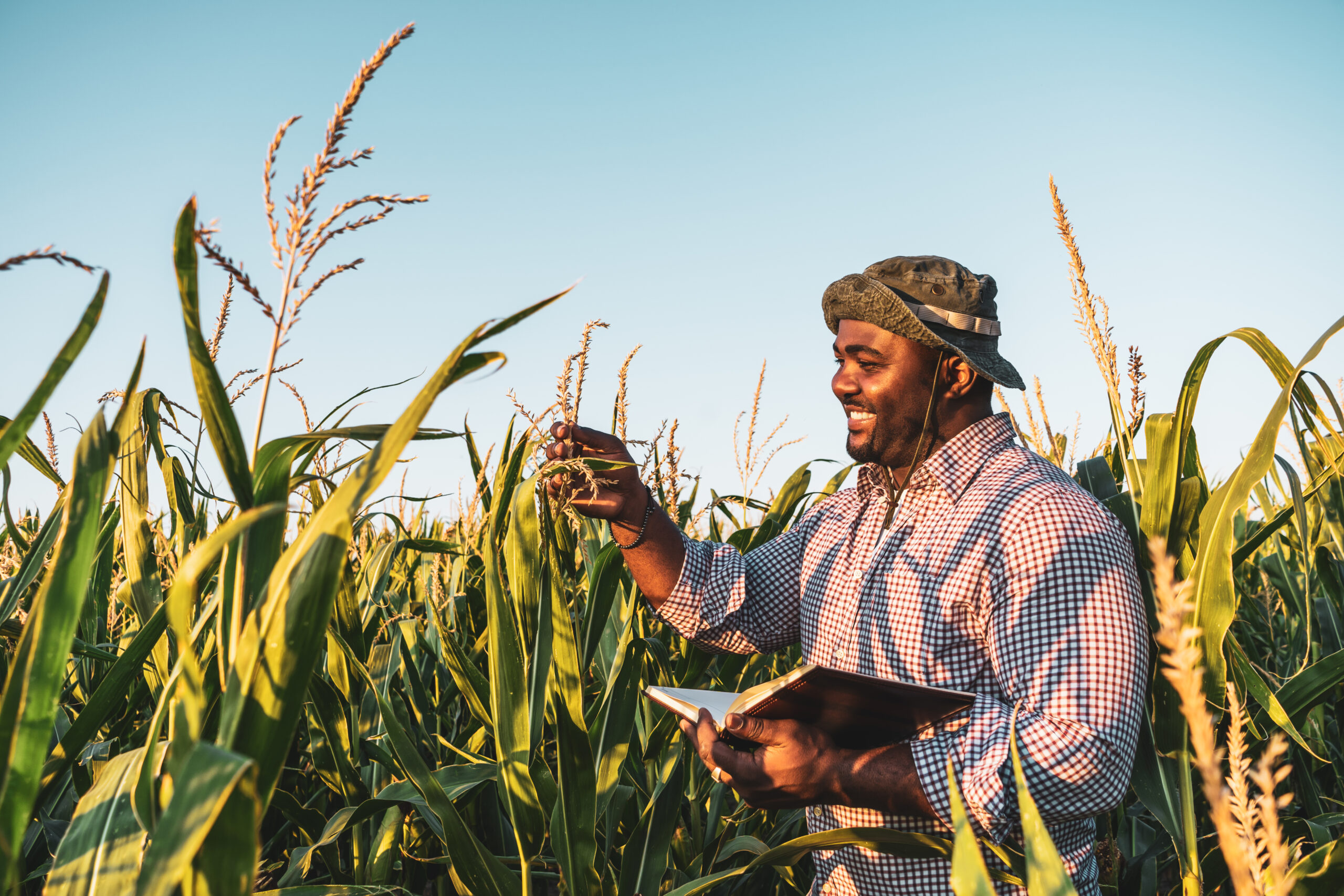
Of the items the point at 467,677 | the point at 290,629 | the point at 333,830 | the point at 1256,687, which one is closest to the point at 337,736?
the point at 333,830

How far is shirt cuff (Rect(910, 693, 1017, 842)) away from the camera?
131 cm

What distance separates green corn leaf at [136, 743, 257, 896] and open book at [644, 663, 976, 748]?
2.63ft

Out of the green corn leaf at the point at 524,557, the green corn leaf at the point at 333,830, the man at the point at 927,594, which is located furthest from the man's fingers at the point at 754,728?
the green corn leaf at the point at 333,830

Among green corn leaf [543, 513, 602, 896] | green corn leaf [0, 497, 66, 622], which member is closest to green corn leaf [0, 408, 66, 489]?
green corn leaf [0, 497, 66, 622]

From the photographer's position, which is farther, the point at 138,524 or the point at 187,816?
the point at 138,524

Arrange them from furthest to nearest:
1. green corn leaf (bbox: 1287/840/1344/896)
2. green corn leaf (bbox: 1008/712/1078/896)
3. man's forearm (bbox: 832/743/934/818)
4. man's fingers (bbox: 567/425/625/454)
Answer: man's fingers (bbox: 567/425/625/454) → man's forearm (bbox: 832/743/934/818) → green corn leaf (bbox: 1287/840/1344/896) → green corn leaf (bbox: 1008/712/1078/896)

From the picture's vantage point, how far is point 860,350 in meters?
2.00

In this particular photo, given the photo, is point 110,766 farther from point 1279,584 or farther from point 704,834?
point 1279,584

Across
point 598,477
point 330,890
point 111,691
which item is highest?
point 598,477

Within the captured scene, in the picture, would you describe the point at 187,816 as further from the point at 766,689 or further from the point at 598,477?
the point at 598,477

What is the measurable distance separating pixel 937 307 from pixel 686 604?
902mm

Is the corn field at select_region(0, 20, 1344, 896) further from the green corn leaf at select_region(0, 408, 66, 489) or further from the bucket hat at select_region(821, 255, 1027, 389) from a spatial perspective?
the bucket hat at select_region(821, 255, 1027, 389)

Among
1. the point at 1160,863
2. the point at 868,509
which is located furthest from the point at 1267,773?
the point at 1160,863

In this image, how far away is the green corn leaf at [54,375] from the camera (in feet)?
2.30
